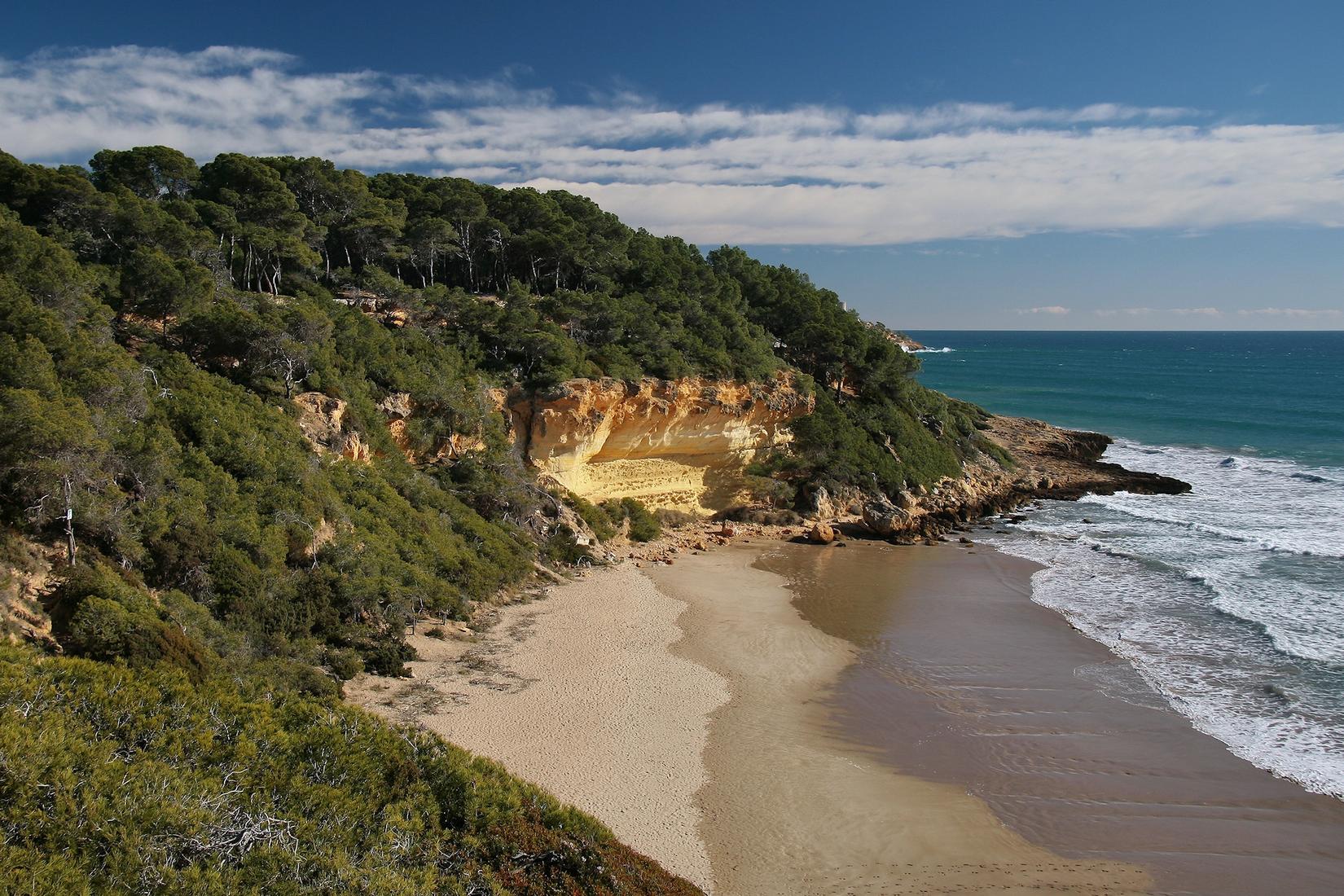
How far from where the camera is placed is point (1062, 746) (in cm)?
1554

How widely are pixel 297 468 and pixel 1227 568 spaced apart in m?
29.9

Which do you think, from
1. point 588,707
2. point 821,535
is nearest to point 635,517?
point 821,535

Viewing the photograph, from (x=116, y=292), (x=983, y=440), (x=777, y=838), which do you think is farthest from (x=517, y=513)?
(x=983, y=440)

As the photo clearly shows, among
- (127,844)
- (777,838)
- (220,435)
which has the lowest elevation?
(777,838)

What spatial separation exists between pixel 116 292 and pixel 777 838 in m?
23.2

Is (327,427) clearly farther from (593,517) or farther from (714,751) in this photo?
(714,751)

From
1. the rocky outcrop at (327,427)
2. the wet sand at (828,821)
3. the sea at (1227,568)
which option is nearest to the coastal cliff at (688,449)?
the sea at (1227,568)

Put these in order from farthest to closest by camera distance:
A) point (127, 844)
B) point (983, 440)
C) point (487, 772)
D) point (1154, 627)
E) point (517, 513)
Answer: point (983, 440) → point (517, 513) → point (1154, 627) → point (487, 772) → point (127, 844)

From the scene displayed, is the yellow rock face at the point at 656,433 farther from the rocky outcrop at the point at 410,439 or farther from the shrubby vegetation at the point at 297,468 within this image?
the rocky outcrop at the point at 410,439

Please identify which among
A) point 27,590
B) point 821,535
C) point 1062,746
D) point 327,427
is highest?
point 327,427

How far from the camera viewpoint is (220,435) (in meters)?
18.5

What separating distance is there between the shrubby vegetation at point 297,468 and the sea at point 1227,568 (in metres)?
9.42

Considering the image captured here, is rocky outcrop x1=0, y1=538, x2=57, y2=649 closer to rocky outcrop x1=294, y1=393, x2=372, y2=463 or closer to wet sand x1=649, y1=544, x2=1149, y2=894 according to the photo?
rocky outcrop x1=294, y1=393, x2=372, y2=463

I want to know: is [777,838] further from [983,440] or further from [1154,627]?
[983,440]
